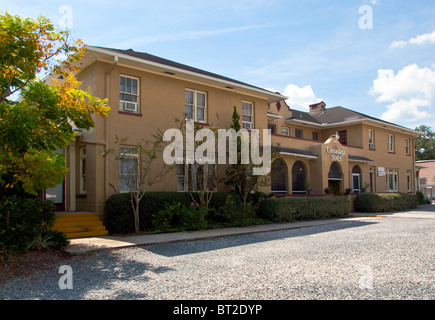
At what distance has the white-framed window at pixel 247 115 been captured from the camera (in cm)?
1939

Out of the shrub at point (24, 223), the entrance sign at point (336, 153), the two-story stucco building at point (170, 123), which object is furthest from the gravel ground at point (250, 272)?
the entrance sign at point (336, 153)

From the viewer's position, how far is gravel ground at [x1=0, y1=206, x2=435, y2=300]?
5.82 metres

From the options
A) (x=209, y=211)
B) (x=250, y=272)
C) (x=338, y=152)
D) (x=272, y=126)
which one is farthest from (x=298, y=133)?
(x=250, y=272)

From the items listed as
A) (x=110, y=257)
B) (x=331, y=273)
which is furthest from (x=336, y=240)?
(x=110, y=257)

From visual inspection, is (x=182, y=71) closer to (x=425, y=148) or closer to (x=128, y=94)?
(x=128, y=94)

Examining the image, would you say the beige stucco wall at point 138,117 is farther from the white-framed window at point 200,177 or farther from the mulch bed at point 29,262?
the mulch bed at point 29,262

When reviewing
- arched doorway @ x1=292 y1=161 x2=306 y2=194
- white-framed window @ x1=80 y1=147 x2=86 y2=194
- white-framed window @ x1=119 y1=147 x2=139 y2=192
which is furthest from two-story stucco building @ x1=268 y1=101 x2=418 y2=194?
white-framed window @ x1=80 y1=147 x2=86 y2=194

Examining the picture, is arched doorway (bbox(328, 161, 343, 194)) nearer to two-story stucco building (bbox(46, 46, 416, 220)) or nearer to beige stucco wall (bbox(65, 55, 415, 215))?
two-story stucco building (bbox(46, 46, 416, 220))

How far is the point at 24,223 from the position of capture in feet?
28.9

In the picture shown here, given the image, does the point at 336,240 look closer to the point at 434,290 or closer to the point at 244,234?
the point at 244,234

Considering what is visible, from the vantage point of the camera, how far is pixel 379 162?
2909 cm

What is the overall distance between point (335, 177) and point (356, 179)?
11.7ft

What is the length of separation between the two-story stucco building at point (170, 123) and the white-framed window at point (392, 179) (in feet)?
8.77
